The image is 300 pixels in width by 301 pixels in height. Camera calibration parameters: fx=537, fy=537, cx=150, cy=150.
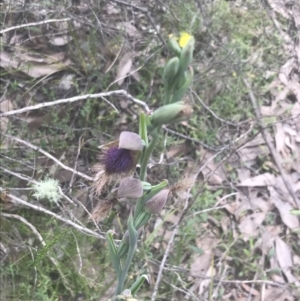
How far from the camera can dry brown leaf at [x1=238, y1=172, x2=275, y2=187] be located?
281 cm

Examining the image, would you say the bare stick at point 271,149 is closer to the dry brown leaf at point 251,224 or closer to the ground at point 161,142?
the ground at point 161,142

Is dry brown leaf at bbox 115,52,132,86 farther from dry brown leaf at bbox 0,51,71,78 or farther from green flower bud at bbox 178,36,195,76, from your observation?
green flower bud at bbox 178,36,195,76

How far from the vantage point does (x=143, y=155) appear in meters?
1.17

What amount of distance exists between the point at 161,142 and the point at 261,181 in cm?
62

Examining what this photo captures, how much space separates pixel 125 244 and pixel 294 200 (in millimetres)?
1679

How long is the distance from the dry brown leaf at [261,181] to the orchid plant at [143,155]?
5.22 ft

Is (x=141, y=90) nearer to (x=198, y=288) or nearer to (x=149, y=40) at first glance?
(x=149, y=40)

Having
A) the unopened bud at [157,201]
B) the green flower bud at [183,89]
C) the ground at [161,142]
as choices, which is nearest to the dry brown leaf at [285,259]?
the ground at [161,142]

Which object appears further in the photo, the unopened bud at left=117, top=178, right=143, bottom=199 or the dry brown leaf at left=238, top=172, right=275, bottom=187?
the dry brown leaf at left=238, top=172, right=275, bottom=187

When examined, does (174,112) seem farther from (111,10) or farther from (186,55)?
(111,10)

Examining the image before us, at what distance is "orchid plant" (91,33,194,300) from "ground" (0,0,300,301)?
0.80m

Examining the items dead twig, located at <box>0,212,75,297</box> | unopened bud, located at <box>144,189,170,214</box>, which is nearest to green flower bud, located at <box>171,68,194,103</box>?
unopened bud, located at <box>144,189,170,214</box>

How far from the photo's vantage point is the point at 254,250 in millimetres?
2590

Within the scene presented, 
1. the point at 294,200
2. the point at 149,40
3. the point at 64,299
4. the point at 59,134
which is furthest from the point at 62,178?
the point at 294,200
